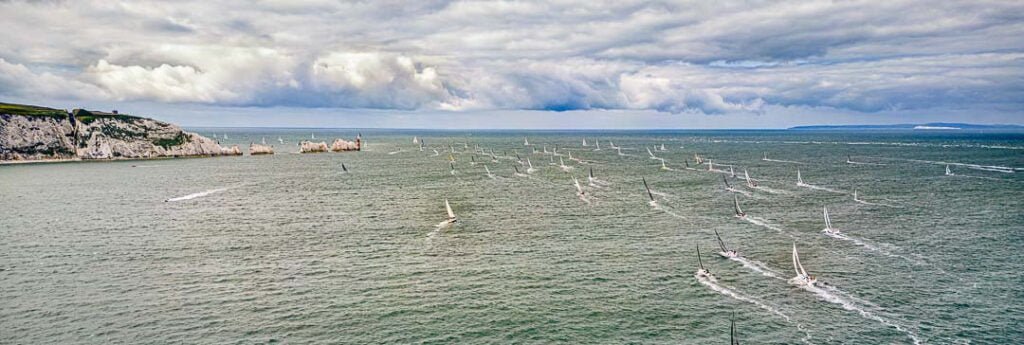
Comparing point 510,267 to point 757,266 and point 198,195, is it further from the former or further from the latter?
point 198,195

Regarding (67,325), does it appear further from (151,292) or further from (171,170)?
(171,170)

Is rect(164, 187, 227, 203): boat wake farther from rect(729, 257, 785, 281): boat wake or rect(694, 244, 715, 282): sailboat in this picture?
rect(729, 257, 785, 281): boat wake

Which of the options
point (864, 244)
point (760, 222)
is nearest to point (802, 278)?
point (864, 244)

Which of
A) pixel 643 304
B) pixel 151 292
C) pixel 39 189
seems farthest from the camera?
pixel 39 189

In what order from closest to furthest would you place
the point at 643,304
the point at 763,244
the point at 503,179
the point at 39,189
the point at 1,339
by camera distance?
the point at 1,339 → the point at 643,304 → the point at 763,244 → the point at 39,189 → the point at 503,179

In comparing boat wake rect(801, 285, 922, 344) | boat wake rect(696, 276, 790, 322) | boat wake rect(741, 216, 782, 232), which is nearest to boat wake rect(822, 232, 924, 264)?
boat wake rect(741, 216, 782, 232)

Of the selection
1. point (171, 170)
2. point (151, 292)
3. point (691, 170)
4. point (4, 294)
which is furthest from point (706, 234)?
point (171, 170)

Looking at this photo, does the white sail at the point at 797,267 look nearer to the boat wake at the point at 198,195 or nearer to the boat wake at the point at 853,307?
the boat wake at the point at 853,307
